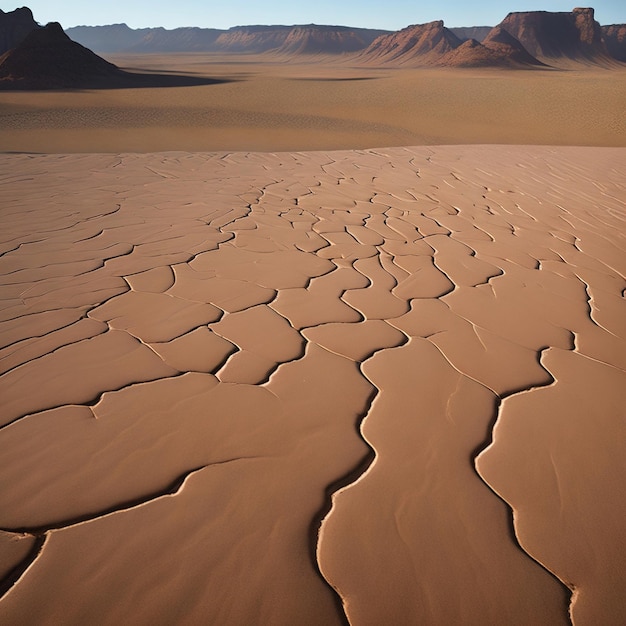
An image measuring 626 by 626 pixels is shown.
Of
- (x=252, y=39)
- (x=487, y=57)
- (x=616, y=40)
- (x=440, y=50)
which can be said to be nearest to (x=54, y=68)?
(x=487, y=57)

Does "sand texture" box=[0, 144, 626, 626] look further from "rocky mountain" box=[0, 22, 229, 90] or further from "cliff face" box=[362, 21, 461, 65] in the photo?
"cliff face" box=[362, 21, 461, 65]

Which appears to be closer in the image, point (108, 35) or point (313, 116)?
point (313, 116)

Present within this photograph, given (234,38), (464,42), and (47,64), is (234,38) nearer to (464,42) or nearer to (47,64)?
(464,42)

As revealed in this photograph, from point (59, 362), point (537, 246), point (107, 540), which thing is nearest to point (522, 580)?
point (107, 540)

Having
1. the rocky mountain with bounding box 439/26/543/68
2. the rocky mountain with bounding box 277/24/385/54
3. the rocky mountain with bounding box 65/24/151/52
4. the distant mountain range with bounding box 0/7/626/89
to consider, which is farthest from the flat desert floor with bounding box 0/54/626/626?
the rocky mountain with bounding box 65/24/151/52

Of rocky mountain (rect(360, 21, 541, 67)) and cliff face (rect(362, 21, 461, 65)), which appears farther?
cliff face (rect(362, 21, 461, 65))

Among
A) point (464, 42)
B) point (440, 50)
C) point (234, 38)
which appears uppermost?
point (234, 38)
